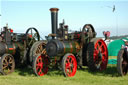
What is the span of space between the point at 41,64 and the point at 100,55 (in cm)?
261

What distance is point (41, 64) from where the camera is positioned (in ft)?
26.1

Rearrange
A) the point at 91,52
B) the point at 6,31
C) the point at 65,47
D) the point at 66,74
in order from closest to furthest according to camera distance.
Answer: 1. the point at 66,74
2. the point at 65,47
3. the point at 91,52
4. the point at 6,31

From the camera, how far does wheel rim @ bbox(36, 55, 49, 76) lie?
309 inches

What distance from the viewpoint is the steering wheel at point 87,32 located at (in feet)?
28.7

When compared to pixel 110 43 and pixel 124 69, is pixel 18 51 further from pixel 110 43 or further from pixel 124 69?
pixel 110 43

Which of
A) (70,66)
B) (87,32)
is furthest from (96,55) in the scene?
(70,66)

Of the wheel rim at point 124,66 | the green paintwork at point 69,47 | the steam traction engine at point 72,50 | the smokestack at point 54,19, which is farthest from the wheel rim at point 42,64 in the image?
the wheel rim at point 124,66

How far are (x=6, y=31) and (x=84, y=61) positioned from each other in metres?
3.97

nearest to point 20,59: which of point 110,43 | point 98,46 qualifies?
point 98,46

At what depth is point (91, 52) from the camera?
8453 mm

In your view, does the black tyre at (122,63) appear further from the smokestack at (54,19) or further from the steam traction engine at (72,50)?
the smokestack at (54,19)

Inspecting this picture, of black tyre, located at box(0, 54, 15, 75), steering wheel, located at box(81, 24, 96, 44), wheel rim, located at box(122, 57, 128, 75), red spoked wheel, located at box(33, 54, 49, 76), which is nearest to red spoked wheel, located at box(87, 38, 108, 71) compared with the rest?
steering wheel, located at box(81, 24, 96, 44)

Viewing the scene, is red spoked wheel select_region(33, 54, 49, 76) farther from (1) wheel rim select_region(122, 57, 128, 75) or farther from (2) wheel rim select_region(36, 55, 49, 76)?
(1) wheel rim select_region(122, 57, 128, 75)

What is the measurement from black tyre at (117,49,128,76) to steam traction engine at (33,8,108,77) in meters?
1.29
